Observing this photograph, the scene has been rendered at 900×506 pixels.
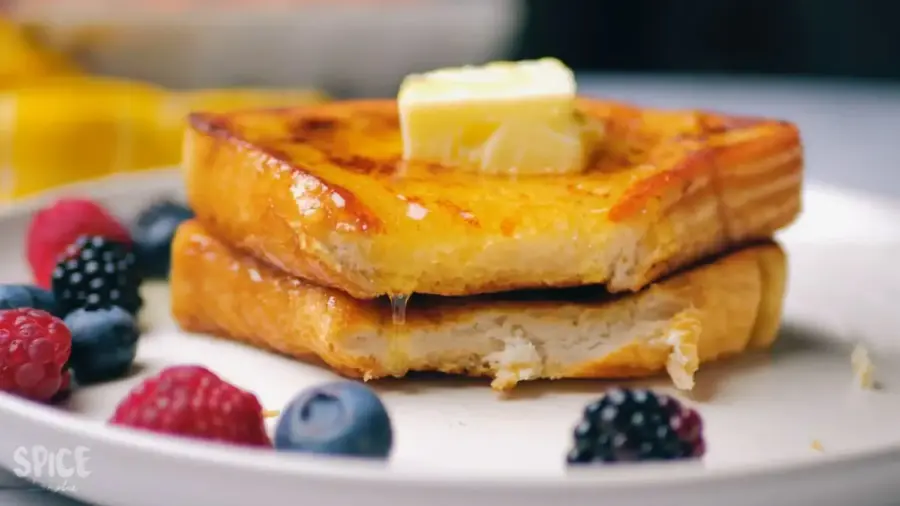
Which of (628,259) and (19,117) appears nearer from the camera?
(628,259)

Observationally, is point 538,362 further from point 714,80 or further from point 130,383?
point 714,80

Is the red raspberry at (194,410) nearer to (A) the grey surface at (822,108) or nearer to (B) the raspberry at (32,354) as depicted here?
(B) the raspberry at (32,354)

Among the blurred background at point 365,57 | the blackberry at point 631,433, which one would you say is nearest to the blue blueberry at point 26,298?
the blackberry at point 631,433

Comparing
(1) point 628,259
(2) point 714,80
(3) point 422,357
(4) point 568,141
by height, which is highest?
(4) point 568,141

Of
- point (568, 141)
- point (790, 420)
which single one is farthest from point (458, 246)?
point (790, 420)

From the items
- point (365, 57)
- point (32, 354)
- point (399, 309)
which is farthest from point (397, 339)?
point (365, 57)

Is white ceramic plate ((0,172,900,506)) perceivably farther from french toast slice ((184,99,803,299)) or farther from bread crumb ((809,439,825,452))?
french toast slice ((184,99,803,299))
